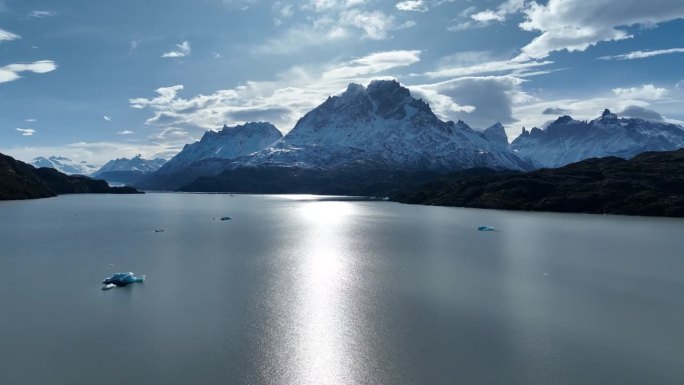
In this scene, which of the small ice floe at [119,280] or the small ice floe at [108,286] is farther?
the small ice floe at [119,280]

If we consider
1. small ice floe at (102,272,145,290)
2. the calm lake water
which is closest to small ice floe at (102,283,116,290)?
small ice floe at (102,272,145,290)

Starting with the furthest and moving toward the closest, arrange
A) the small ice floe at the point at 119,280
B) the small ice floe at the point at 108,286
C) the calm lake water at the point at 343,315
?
the small ice floe at the point at 119,280, the small ice floe at the point at 108,286, the calm lake water at the point at 343,315

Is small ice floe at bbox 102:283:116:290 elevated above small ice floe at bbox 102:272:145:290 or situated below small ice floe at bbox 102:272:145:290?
below

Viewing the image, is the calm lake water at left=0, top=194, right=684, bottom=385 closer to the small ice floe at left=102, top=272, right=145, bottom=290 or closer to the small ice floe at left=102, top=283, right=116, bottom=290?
the small ice floe at left=102, top=283, right=116, bottom=290

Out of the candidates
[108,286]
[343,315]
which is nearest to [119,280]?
[108,286]

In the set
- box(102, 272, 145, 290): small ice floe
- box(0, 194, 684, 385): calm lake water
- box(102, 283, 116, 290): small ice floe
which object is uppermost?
box(102, 272, 145, 290): small ice floe

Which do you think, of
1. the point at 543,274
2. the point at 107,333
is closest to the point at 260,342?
the point at 107,333

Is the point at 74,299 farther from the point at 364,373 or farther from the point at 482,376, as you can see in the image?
the point at 482,376

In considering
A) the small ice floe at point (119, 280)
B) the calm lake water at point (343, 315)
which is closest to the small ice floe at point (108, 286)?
the small ice floe at point (119, 280)

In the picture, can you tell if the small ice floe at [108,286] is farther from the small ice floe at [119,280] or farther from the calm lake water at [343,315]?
the calm lake water at [343,315]
